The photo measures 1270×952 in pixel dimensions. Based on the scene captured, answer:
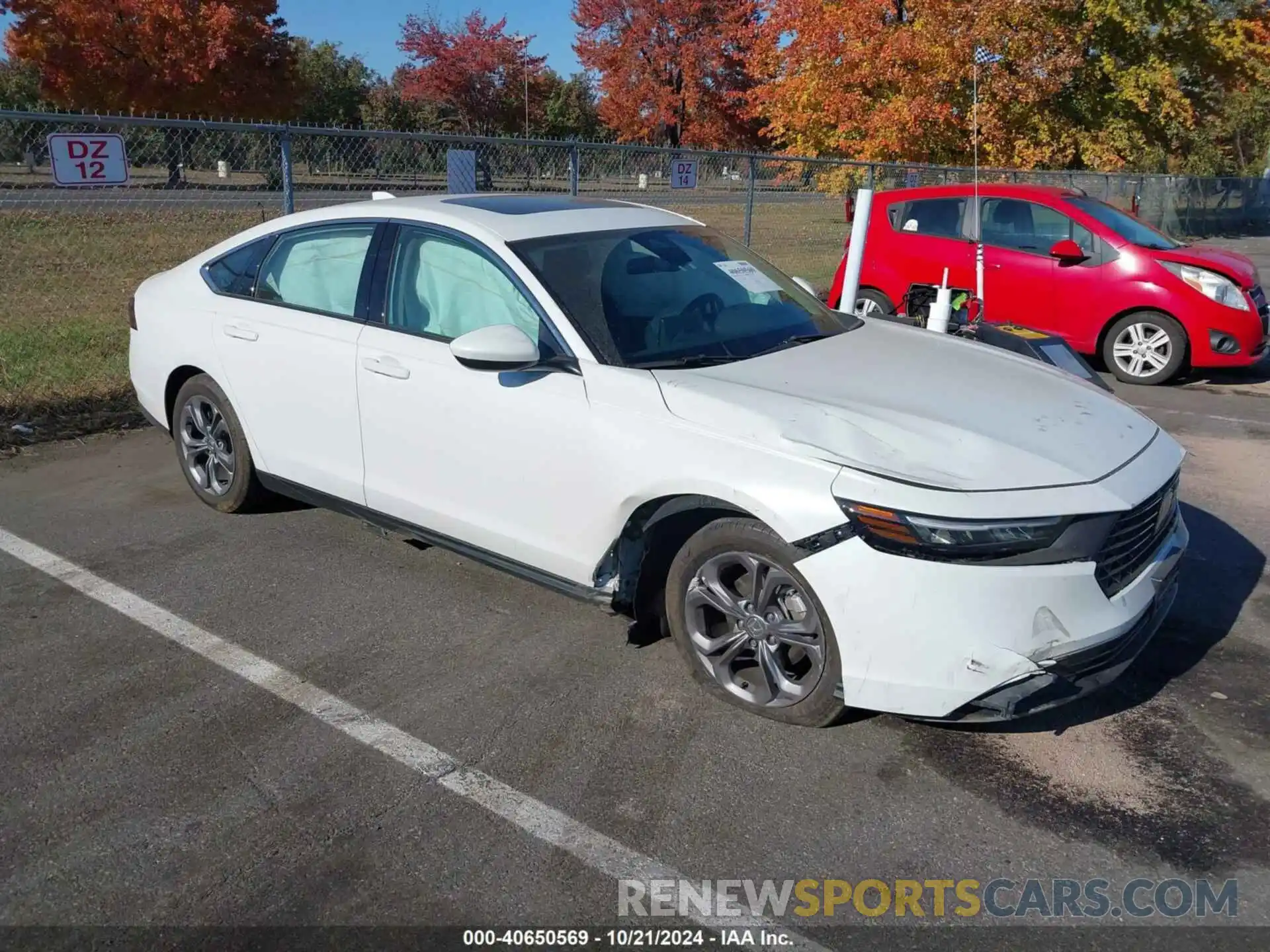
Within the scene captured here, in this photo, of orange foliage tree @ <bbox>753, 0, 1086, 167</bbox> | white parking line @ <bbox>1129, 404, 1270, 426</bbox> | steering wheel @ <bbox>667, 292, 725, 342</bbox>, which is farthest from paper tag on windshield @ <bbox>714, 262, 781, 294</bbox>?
orange foliage tree @ <bbox>753, 0, 1086, 167</bbox>

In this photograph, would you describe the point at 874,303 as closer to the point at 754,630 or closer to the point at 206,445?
Answer: the point at 206,445

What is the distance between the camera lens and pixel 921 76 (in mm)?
18484

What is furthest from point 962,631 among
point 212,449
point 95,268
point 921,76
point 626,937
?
point 921,76

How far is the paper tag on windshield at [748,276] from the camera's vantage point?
174 inches

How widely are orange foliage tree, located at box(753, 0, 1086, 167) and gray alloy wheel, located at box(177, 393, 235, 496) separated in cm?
1557

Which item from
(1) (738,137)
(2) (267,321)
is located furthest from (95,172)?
(1) (738,137)

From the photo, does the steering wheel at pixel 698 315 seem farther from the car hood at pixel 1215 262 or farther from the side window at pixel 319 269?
the car hood at pixel 1215 262

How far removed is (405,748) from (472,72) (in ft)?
158

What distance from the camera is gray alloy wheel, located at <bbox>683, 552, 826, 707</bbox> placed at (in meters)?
3.28

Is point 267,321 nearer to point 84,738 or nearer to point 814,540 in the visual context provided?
point 84,738

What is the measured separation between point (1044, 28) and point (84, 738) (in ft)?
67.1

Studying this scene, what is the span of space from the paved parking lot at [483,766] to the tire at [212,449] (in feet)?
1.94

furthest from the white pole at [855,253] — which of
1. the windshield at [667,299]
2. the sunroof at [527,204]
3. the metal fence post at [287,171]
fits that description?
the metal fence post at [287,171]

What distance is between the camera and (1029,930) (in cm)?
257
